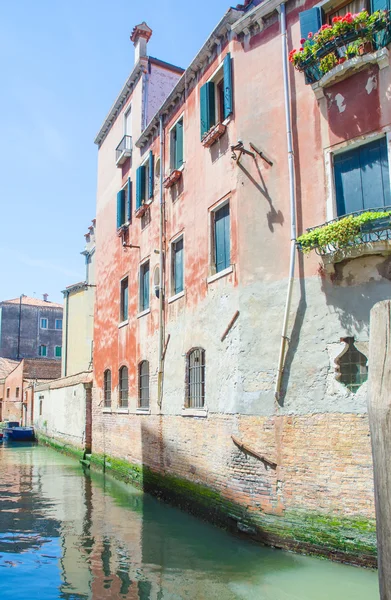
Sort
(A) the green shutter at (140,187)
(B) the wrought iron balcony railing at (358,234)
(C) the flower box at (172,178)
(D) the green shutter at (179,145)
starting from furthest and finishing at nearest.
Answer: (A) the green shutter at (140,187), (D) the green shutter at (179,145), (C) the flower box at (172,178), (B) the wrought iron balcony railing at (358,234)

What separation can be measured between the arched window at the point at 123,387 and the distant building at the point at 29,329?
33.1 metres

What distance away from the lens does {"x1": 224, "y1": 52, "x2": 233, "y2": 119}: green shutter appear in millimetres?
9219

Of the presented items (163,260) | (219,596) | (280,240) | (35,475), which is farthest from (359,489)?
(35,475)

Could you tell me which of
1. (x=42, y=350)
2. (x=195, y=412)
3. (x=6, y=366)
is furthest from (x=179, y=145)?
(x=42, y=350)

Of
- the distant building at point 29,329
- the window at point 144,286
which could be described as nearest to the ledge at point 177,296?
the window at point 144,286

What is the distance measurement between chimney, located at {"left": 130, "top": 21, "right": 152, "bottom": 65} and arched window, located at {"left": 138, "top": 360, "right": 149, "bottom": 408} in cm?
890

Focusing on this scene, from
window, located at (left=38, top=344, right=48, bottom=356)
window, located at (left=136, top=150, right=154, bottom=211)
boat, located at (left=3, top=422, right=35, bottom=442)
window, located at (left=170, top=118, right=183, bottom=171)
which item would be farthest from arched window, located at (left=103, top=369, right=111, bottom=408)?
window, located at (left=38, top=344, right=48, bottom=356)

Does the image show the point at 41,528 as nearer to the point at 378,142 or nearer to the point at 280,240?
the point at 280,240

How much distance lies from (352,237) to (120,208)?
1015 cm

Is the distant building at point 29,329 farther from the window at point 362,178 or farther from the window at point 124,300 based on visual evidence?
the window at point 362,178

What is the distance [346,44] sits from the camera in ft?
23.7

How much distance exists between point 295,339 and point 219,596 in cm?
346

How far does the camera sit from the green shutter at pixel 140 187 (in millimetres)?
13977

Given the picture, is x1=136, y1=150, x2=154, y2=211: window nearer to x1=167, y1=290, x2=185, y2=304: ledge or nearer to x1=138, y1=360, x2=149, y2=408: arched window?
x1=167, y1=290, x2=185, y2=304: ledge
